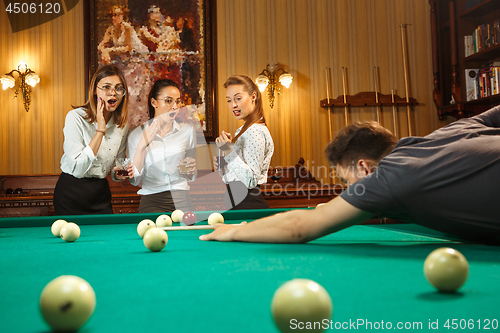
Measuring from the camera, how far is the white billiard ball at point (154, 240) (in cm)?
136

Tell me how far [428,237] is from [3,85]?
578 cm

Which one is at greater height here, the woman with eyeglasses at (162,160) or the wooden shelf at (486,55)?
the wooden shelf at (486,55)

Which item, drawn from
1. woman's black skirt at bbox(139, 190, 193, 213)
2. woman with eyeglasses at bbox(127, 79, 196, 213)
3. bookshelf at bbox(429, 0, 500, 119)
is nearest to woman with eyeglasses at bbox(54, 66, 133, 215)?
woman with eyeglasses at bbox(127, 79, 196, 213)

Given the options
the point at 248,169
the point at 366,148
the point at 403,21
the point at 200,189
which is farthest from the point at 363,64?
the point at 366,148

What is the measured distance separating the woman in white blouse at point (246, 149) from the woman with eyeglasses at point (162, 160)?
0.37 meters

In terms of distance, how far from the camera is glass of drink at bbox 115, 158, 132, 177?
299cm

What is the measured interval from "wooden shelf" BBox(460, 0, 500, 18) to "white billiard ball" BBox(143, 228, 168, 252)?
5.49m

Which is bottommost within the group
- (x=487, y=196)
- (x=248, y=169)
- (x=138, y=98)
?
(x=487, y=196)

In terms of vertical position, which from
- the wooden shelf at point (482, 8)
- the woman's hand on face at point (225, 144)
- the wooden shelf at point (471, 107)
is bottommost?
the woman's hand on face at point (225, 144)

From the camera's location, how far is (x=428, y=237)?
1.69 meters

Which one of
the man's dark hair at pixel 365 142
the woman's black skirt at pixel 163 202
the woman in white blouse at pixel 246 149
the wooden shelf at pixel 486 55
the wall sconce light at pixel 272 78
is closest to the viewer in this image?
the man's dark hair at pixel 365 142

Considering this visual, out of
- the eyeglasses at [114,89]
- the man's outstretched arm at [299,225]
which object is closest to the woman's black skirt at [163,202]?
the eyeglasses at [114,89]

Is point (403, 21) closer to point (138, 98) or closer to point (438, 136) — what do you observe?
point (138, 98)

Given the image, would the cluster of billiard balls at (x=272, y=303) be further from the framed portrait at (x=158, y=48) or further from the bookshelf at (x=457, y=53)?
the bookshelf at (x=457, y=53)
